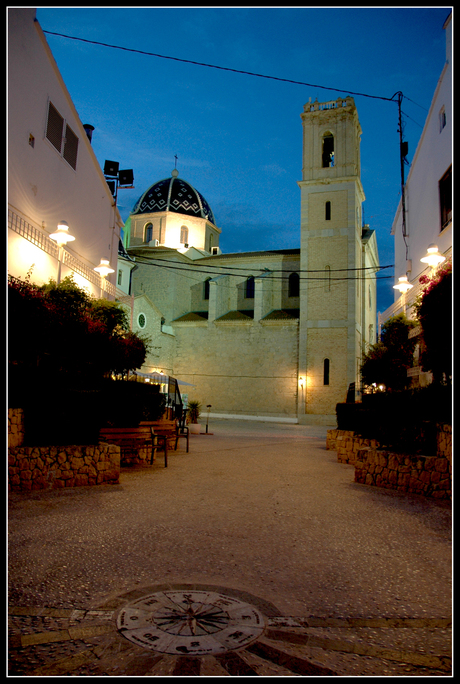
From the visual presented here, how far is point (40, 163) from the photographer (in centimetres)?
1280

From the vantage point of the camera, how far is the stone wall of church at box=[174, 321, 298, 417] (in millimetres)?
30469

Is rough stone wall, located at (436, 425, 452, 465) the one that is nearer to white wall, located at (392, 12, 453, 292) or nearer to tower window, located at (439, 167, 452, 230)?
white wall, located at (392, 12, 453, 292)

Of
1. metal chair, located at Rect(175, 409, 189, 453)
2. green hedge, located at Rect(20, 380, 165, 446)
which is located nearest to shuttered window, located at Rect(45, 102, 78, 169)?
metal chair, located at Rect(175, 409, 189, 453)

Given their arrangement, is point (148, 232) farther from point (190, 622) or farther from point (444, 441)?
point (190, 622)

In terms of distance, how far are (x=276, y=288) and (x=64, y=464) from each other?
29.2 m

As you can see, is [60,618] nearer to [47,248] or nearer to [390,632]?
[390,632]

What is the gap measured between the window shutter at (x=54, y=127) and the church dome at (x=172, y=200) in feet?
88.2

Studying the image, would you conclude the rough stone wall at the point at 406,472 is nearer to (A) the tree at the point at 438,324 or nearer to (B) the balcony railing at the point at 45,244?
(A) the tree at the point at 438,324

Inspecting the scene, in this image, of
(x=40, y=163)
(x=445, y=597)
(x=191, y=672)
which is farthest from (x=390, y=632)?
(x=40, y=163)

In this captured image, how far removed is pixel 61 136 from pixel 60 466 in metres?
11.9

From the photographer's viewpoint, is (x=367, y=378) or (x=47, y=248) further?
(x=367, y=378)

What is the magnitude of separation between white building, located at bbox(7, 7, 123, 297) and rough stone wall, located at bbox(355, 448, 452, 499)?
28.3ft

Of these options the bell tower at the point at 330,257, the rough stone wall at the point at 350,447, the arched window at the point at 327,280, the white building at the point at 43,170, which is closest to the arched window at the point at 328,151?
the bell tower at the point at 330,257
